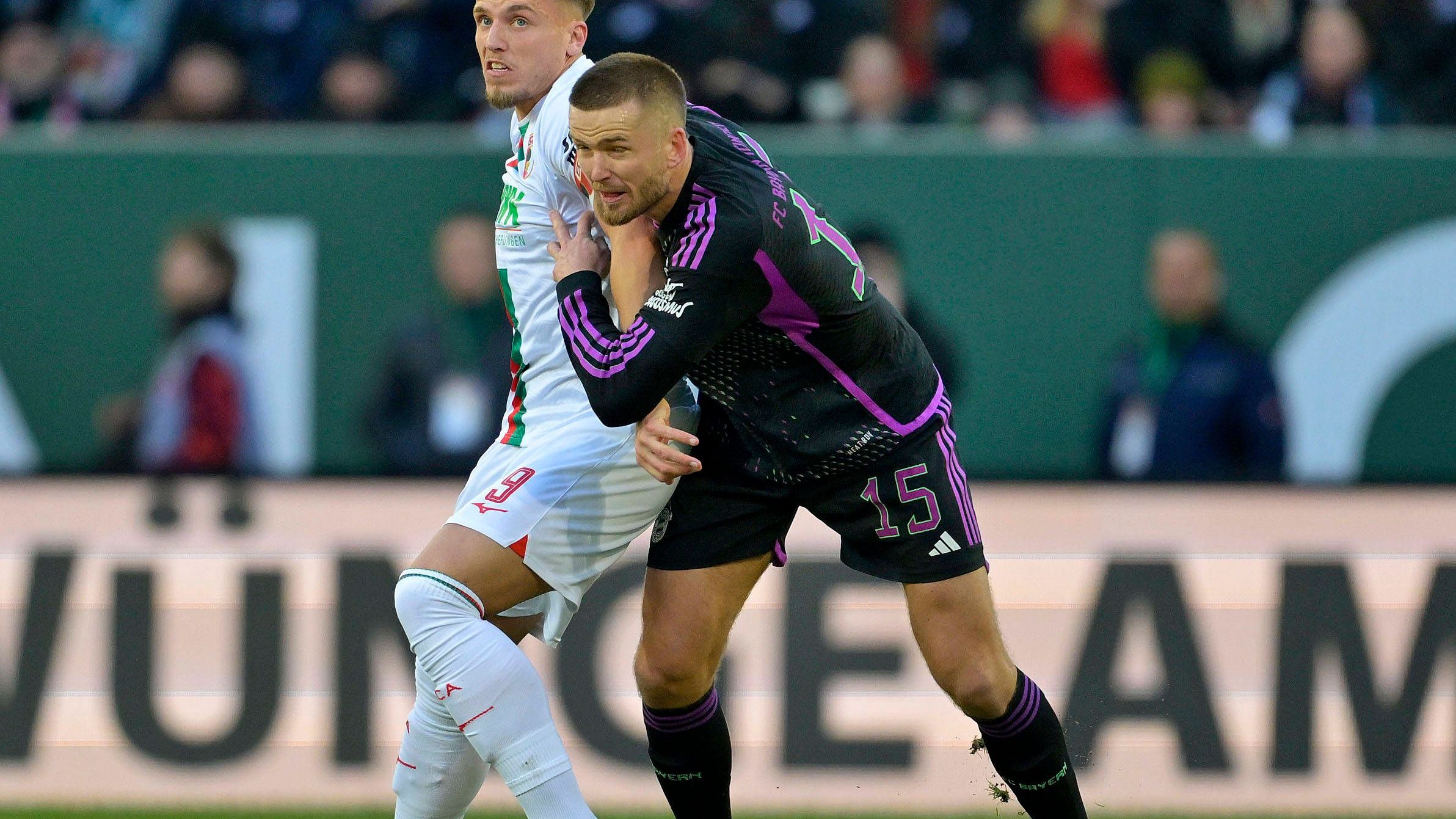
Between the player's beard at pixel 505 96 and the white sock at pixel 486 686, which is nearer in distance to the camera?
the white sock at pixel 486 686

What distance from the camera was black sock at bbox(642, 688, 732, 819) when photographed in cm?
445

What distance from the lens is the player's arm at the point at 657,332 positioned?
3.82 metres

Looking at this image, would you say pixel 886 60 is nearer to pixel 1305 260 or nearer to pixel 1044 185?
pixel 1044 185


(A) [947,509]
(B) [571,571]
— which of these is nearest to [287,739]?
(B) [571,571]

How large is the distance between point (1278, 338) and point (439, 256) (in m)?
3.78

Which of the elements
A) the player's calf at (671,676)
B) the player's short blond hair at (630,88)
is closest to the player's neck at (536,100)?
the player's short blond hair at (630,88)

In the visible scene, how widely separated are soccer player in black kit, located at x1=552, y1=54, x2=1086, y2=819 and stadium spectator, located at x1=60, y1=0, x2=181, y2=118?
19.3 feet

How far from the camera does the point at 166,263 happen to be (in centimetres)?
859

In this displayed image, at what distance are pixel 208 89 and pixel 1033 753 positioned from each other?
6070mm

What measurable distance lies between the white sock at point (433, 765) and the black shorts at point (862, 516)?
597 mm

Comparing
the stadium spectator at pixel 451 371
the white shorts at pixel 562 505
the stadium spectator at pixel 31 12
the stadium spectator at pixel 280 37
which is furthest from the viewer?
the stadium spectator at pixel 31 12

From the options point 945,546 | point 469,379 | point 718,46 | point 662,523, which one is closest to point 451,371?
point 469,379

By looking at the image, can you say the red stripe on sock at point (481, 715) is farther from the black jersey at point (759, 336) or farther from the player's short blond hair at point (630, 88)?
the player's short blond hair at point (630, 88)

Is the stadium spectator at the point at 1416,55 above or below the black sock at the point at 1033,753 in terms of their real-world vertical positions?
above
